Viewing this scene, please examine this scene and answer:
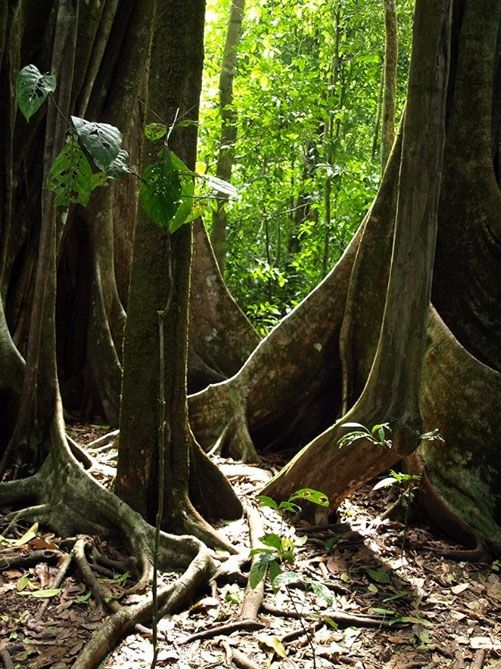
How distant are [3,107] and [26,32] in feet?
2.53

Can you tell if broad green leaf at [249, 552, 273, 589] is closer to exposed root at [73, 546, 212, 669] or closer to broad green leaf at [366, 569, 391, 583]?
exposed root at [73, 546, 212, 669]

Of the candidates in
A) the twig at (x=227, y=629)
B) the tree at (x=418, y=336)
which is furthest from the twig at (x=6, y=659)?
the tree at (x=418, y=336)

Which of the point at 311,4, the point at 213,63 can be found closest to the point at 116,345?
the point at 311,4

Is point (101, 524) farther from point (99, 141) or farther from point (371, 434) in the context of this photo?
point (99, 141)

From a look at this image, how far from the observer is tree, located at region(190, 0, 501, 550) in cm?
441

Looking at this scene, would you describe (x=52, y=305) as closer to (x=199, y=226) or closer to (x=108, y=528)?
(x=108, y=528)

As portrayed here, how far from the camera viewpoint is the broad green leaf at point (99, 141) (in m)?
2.11

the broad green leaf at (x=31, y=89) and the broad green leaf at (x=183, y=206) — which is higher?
the broad green leaf at (x=31, y=89)

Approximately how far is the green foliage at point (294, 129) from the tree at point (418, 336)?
10.2 ft

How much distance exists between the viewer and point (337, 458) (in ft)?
15.1

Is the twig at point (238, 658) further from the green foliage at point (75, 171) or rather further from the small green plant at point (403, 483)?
the green foliage at point (75, 171)

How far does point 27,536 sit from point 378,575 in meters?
1.95

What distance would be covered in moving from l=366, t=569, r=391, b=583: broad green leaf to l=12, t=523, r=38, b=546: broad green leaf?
73.8 inches

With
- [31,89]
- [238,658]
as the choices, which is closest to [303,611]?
[238,658]
